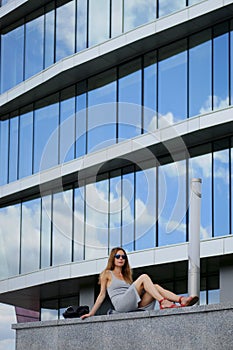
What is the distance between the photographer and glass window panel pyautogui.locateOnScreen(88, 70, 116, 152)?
29438 mm

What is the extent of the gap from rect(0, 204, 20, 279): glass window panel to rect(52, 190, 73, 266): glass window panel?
103 inches

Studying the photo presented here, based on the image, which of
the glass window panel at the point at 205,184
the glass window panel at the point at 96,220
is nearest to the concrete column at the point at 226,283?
the glass window panel at the point at 205,184

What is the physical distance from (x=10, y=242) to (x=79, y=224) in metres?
5.09

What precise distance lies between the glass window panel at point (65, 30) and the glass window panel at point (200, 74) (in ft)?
21.0

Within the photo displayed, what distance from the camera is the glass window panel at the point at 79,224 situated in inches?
1202

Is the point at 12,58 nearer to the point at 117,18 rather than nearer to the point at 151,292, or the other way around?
the point at 117,18

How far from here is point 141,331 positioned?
1277cm

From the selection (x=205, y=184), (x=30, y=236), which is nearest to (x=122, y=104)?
(x=205, y=184)

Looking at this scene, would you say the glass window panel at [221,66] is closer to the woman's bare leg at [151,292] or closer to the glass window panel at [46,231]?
the glass window panel at [46,231]

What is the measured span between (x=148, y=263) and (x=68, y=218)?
540 centimetres

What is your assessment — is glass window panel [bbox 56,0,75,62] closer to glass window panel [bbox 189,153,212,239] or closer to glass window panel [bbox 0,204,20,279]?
glass window panel [bbox 0,204,20,279]

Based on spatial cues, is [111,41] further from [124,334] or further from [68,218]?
[124,334]

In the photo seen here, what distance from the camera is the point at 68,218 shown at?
3136cm

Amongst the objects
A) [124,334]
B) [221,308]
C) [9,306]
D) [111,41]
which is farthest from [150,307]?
[9,306]
